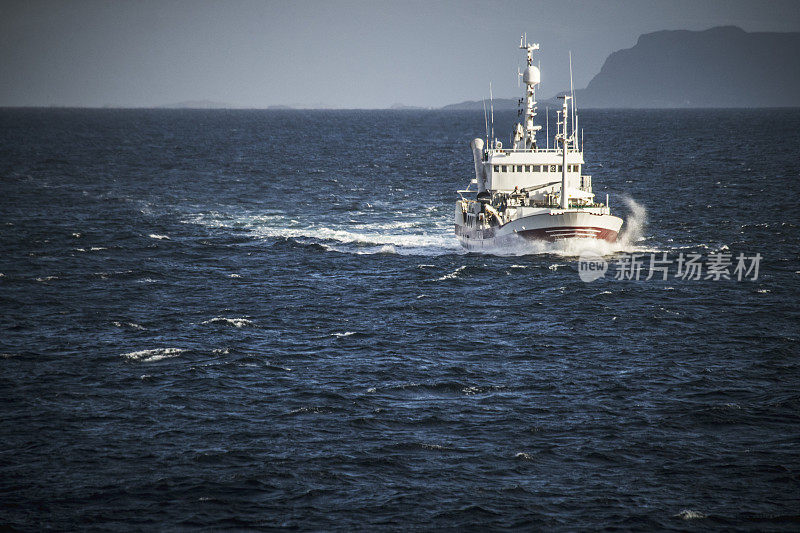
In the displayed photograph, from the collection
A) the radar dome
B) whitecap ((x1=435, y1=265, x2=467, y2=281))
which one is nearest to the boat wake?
whitecap ((x1=435, y1=265, x2=467, y2=281))

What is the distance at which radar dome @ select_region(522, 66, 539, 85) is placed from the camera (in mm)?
88975

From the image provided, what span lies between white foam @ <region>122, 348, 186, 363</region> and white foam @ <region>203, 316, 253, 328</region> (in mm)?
6166

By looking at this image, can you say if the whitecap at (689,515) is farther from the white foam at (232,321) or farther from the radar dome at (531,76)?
the radar dome at (531,76)

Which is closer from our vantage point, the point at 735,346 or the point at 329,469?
the point at 329,469

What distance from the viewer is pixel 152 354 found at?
160 ft

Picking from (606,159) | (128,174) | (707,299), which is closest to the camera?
(707,299)

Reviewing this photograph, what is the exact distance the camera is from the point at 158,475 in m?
34.0

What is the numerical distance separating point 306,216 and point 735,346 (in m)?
63.9

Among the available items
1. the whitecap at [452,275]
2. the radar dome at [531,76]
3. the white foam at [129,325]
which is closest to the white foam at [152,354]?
the white foam at [129,325]

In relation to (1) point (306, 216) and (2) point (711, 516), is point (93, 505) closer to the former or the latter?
(2) point (711, 516)

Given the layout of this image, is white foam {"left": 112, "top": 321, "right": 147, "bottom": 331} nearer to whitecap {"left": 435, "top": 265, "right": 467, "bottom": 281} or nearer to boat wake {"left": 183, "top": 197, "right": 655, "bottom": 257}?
whitecap {"left": 435, "top": 265, "right": 467, "bottom": 281}

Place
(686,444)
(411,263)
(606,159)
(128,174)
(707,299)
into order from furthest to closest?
(606,159)
(128,174)
(411,263)
(707,299)
(686,444)

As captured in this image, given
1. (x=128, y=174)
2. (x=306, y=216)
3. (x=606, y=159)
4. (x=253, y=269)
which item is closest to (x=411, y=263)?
(x=253, y=269)

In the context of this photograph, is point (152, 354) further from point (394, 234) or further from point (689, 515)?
point (394, 234)
